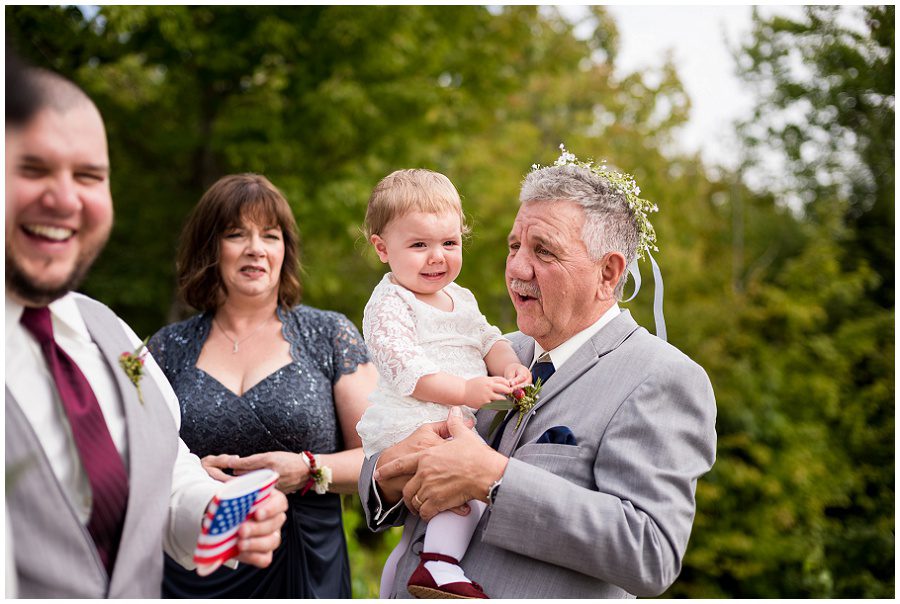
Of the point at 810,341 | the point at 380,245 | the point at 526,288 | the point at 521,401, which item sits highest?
the point at 380,245

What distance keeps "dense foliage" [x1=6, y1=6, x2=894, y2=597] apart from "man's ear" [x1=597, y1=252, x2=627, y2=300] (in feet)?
11.9

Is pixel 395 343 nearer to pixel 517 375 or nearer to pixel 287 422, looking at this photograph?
pixel 517 375

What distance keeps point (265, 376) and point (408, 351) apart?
0.88 m

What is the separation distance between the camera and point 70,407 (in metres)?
1.94

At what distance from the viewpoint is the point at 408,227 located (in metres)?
2.90

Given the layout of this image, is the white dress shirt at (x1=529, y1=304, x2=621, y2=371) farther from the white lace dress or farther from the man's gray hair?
the white lace dress

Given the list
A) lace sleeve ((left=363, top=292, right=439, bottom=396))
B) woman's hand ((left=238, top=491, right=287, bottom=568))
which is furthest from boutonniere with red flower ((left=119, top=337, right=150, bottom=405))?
lace sleeve ((left=363, top=292, right=439, bottom=396))

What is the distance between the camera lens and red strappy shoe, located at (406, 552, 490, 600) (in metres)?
2.48

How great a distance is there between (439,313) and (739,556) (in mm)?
10252

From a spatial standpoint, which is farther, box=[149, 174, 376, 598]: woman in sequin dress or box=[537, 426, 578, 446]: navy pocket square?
box=[149, 174, 376, 598]: woman in sequin dress

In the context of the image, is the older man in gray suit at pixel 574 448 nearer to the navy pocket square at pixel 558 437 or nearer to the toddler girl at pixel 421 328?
the navy pocket square at pixel 558 437

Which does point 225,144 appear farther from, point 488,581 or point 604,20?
point 604,20

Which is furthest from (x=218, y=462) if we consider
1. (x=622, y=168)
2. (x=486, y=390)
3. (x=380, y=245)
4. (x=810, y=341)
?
(x=810, y=341)

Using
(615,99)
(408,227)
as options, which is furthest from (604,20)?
(408,227)
